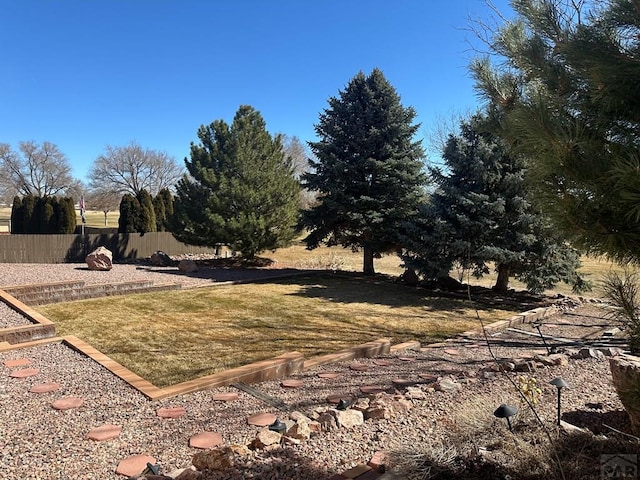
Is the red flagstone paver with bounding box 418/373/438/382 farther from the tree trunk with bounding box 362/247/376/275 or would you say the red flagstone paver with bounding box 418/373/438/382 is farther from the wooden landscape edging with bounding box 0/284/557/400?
the tree trunk with bounding box 362/247/376/275

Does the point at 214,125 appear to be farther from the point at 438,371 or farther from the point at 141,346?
the point at 438,371

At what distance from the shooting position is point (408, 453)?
1903mm

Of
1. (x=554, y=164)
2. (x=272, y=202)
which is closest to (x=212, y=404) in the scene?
(x=554, y=164)

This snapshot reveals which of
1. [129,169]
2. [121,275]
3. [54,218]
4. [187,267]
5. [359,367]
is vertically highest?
[129,169]

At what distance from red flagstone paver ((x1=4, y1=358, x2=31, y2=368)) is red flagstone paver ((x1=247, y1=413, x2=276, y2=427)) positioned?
2790 mm

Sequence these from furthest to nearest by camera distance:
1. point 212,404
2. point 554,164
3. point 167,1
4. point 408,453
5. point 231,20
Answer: point 231,20, point 167,1, point 212,404, point 408,453, point 554,164

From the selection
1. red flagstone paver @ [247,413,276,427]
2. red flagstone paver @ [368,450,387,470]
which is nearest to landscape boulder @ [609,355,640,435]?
red flagstone paver @ [368,450,387,470]

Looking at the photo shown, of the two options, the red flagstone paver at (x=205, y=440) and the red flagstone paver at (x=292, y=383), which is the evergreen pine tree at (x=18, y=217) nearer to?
the red flagstone paver at (x=292, y=383)

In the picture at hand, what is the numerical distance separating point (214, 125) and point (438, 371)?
13330 millimetres

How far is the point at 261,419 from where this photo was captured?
291cm

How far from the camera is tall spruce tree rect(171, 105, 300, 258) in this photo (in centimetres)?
1341

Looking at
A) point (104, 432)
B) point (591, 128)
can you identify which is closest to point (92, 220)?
point (104, 432)

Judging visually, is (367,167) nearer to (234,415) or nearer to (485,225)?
(485,225)

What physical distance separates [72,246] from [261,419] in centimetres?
→ 1462
